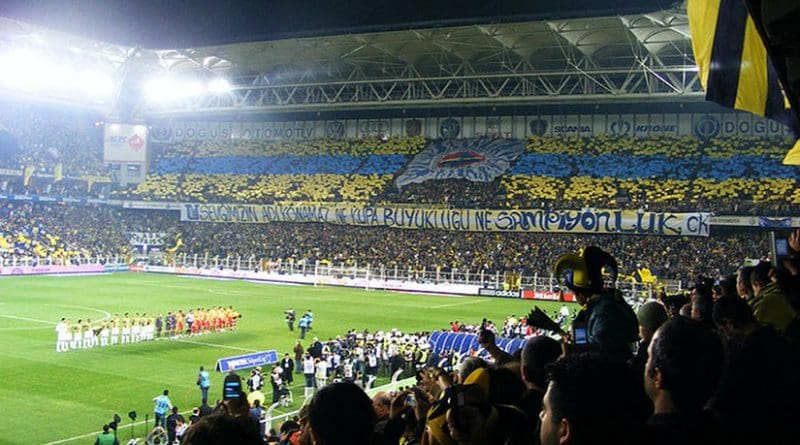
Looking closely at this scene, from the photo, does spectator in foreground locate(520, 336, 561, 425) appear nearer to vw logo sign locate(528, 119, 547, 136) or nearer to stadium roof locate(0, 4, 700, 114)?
stadium roof locate(0, 4, 700, 114)

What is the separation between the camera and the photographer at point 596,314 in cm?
471

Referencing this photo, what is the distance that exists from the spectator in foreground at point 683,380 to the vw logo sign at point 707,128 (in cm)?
4885

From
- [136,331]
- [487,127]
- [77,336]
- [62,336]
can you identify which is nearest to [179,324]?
[136,331]

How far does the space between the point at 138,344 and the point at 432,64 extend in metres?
27.5

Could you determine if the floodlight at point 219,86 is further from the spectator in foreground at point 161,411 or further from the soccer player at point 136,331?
the spectator in foreground at point 161,411

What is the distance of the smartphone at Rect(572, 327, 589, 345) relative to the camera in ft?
14.9

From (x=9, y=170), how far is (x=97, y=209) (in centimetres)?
705

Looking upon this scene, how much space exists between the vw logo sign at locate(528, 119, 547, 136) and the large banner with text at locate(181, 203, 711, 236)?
958cm

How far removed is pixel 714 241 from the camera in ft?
137

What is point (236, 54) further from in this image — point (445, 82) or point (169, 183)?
point (169, 183)

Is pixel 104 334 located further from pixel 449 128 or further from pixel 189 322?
pixel 449 128

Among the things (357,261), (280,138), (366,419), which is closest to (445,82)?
(357,261)

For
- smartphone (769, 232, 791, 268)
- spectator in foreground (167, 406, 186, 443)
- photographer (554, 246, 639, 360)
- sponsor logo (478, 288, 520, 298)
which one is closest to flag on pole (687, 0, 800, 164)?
photographer (554, 246, 639, 360)

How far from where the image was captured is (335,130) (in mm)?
60500
